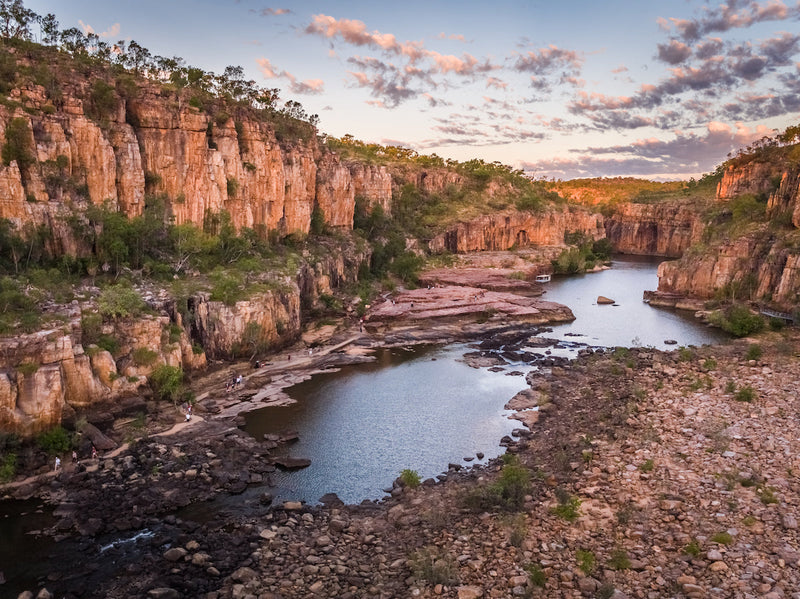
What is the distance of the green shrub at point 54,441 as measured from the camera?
29.4 m

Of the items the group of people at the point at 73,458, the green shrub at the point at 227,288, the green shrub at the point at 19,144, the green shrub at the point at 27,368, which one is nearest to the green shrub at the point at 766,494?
the group of people at the point at 73,458

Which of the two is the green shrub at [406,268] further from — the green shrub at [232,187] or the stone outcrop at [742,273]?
the stone outcrop at [742,273]

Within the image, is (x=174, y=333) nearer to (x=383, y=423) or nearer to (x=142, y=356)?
(x=142, y=356)

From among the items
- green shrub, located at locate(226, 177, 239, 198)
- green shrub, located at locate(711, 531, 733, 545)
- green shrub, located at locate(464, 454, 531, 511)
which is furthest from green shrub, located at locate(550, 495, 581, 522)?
green shrub, located at locate(226, 177, 239, 198)

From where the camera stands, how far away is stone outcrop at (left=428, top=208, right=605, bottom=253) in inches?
4365

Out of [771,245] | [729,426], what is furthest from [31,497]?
[771,245]

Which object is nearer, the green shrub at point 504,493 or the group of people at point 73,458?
the green shrub at point 504,493

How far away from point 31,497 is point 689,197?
503ft

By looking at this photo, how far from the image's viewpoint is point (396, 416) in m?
38.5

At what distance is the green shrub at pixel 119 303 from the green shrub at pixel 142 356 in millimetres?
2376

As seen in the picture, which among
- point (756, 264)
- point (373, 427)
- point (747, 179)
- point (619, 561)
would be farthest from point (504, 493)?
point (747, 179)

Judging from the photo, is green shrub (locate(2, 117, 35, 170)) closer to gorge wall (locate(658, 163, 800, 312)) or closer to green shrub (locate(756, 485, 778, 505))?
green shrub (locate(756, 485, 778, 505))

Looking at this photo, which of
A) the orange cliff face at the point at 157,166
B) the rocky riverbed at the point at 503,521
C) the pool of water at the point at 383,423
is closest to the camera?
the rocky riverbed at the point at 503,521

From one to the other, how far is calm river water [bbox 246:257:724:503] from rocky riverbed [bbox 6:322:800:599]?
1889mm
